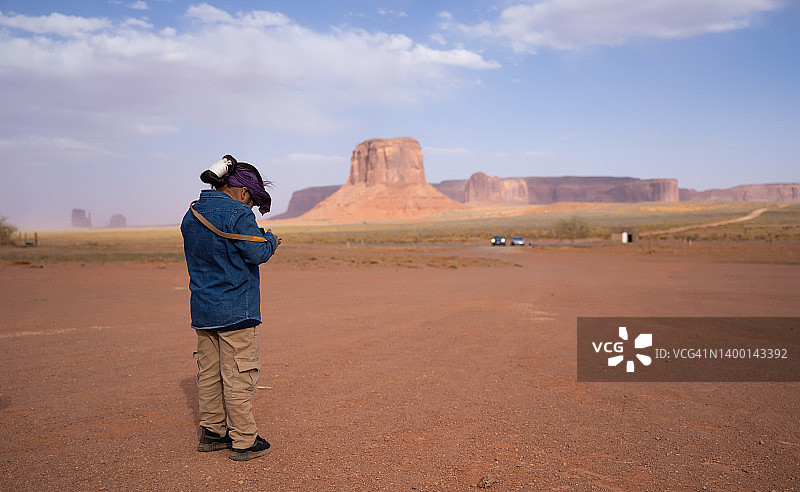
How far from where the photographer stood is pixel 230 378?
3.93 m

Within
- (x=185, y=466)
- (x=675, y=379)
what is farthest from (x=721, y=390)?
(x=185, y=466)

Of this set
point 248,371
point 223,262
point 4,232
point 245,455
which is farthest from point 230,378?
point 4,232

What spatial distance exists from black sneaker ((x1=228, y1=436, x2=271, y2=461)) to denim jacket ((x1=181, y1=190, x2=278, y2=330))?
0.88 m

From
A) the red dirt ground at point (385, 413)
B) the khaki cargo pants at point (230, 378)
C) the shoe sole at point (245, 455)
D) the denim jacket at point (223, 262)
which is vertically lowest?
the red dirt ground at point (385, 413)

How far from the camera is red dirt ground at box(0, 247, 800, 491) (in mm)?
3764

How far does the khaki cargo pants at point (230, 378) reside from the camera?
3.91 meters

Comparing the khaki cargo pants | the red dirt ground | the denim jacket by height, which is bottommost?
the red dirt ground

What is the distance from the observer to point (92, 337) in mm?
9203

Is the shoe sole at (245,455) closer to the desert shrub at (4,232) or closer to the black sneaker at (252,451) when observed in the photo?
the black sneaker at (252,451)

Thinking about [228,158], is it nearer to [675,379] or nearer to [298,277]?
[675,379]

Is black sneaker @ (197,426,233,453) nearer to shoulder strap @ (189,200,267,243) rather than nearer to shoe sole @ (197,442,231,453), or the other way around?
shoe sole @ (197,442,231,453)

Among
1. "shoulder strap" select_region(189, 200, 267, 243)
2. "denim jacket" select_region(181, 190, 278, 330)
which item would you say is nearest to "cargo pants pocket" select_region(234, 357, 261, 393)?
"denim jacket" select_region(181, 190, 278, 330)

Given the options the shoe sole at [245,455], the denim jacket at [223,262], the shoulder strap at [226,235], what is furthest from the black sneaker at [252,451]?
the shoulder strap at [226,235]

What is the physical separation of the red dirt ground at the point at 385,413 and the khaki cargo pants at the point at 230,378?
0.80 ft
